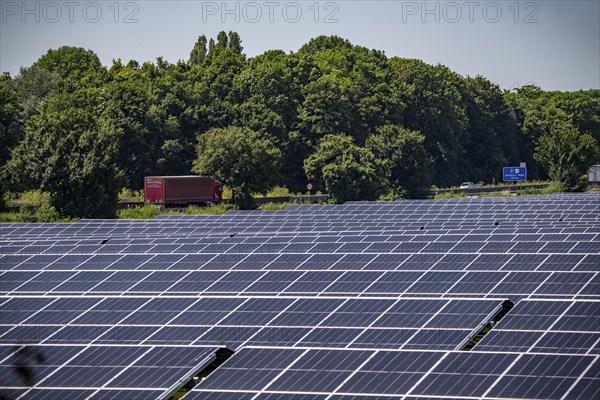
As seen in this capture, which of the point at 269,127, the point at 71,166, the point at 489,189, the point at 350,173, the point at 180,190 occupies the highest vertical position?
the point at 269,127

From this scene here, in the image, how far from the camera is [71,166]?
78375 millimetres

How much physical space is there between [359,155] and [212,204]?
13231 mm

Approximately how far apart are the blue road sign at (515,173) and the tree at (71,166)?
2372 inches

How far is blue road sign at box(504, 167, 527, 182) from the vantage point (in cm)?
12962

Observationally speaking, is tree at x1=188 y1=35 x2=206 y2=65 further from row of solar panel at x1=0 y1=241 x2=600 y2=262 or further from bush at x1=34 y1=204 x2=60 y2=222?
row of solar panel at x1=0 y1=241 x2=600 y2=262

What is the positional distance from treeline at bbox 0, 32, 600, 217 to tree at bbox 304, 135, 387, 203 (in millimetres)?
108

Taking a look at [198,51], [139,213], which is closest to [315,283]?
[139,213]

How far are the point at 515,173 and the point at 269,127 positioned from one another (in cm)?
3336

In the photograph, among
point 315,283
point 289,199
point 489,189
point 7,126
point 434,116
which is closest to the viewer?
point 315,283

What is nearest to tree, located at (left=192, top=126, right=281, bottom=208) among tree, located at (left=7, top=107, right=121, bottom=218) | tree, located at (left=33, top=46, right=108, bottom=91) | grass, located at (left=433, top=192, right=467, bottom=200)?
tree, located at (left=7, top=107, right=121, bottom=218)

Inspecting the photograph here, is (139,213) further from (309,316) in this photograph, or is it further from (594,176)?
(594,176)

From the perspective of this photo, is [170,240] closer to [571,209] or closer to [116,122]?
[571,209]

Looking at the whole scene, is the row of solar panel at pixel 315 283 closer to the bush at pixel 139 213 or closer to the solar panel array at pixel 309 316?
the solar panel array at pixel 309 316

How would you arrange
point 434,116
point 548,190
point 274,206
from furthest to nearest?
point 434,116 → point 548,190 → point 274,206
